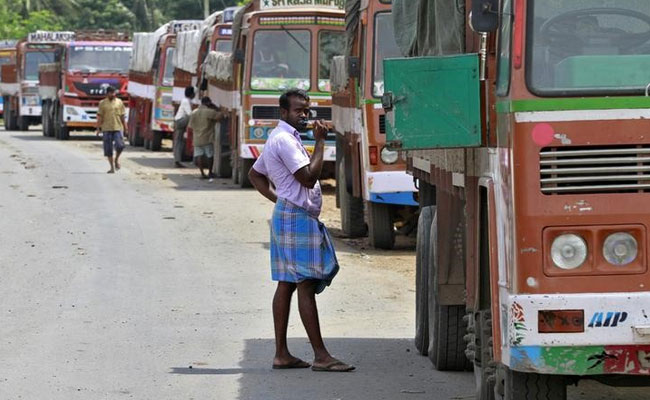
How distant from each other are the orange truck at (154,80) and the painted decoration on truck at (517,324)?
28.9 meters

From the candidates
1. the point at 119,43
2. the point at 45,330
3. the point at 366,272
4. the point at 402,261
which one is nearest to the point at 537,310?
the point at 45,330

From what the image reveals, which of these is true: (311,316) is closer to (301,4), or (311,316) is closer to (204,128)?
(301,4)

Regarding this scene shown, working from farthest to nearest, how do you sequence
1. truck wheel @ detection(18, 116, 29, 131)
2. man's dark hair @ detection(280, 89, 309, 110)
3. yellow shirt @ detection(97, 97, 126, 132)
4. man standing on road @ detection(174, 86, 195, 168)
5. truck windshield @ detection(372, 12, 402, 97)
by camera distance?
truck wheel @ detection(18, 116, 29, 131) → man standing on road @ detection(174, 86, 195, 168) → yellow shirt @ detection(97, 97, 126, 132) → truck windshield @ detection(372, 12, 402, 97) → man's dark hair @ detection(280, 89, 309, 110)

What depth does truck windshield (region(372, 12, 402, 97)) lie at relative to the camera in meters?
15.5

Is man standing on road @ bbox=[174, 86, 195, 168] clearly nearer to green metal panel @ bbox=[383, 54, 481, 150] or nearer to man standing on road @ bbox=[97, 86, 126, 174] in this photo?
man standing on road @ bbox=[97, 86, 126, 174]

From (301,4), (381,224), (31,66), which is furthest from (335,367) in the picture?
(31,66)

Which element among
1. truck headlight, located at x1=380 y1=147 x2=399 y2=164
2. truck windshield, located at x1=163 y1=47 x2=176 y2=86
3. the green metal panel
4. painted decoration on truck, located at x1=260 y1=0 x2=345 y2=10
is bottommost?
truck headlight, located at x1=380 y1=147 x2=399 y2=164

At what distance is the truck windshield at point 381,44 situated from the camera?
1555cm

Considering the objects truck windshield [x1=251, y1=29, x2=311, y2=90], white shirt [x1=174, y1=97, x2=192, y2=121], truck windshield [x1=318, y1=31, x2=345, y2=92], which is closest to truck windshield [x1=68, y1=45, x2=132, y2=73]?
white shirt [x1=174, y1=97, x2=192, y2=121]

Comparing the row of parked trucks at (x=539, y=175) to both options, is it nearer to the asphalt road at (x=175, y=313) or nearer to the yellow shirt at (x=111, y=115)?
the asphalt road at (x=175, y=313)

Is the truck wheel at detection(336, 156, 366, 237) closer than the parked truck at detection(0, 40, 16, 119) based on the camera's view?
Yes

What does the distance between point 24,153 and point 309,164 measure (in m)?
27.9

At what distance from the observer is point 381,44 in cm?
1559

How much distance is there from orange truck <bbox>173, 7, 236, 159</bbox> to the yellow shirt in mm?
1760
